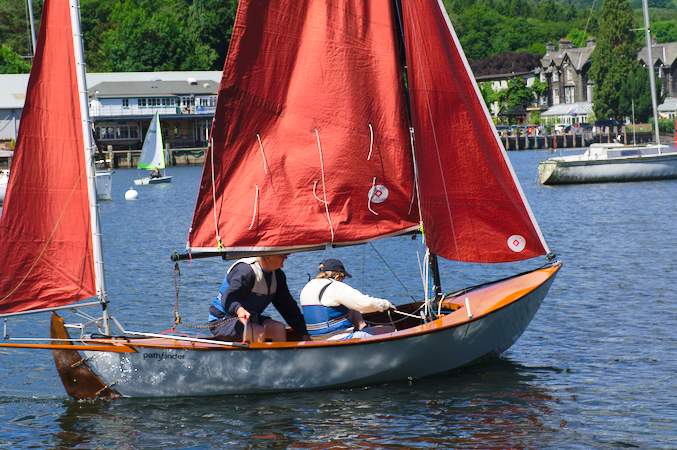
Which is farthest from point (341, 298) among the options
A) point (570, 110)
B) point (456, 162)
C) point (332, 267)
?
point (570, 110)

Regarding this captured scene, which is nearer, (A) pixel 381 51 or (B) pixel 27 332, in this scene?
(A) pixel 381 51

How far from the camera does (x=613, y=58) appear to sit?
140000 mm

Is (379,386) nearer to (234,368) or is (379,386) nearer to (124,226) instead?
(234,368)

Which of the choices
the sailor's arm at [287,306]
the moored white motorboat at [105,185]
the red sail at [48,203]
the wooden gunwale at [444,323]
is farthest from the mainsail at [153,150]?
the red sail at [48,203]

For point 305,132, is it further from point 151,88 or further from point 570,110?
point 570,110

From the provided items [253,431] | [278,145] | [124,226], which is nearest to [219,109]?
[278,145]

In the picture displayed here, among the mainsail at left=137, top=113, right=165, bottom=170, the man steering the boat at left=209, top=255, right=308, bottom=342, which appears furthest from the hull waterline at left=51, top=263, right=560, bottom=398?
the mainsail at left=137, top=113, right=165, bottom=170

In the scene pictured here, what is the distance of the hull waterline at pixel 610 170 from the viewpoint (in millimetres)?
69062

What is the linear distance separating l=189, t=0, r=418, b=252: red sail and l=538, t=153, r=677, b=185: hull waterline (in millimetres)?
52343

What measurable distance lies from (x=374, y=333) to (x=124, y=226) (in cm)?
3688

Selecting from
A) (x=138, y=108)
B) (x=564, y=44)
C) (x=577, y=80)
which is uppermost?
(x=564, y=44)

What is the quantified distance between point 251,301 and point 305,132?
2656mm

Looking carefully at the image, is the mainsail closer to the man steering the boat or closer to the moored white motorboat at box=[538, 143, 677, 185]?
the moored white motorboat at box=[538, 143, 677, 185]

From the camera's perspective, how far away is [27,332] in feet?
82.4
